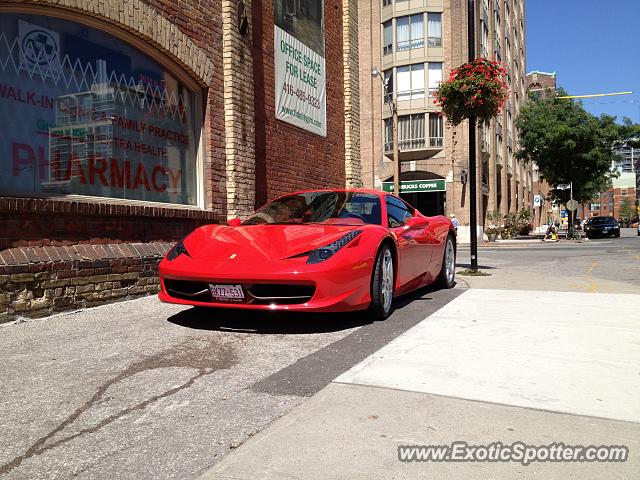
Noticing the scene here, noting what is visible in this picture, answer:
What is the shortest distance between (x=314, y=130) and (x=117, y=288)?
22.5ft


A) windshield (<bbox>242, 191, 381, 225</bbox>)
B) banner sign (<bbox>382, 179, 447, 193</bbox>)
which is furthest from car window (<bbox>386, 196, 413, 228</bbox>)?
banner sign (<bbox>382, 179, 447, 193</bbox>)

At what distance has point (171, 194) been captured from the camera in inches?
311

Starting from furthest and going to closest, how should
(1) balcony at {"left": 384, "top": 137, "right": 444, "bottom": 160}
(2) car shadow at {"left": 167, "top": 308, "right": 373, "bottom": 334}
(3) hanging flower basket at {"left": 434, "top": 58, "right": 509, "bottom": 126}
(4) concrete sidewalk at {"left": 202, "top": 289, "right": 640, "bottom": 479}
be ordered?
1. (1) balcony at {"left": 384, "top": 137, "right": 444, "bottom": 160}
2. (3) hanging flower basket at {"left": 434, "top": 58, "right": 509, "bottom": 126}
3. (2) car shadow at {"left": 167, "top": 308, "right": 373, "bottom": 334}
4. (4) concrete sidewalk at {"left": 202, "top": 289, "right": 640, "bottom": 479}

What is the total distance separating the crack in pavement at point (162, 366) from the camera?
234cm

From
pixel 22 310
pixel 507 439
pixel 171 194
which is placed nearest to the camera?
pixel 507 439

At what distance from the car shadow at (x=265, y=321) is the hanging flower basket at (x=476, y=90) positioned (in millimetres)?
5940

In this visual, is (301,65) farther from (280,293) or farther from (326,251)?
(280,293)

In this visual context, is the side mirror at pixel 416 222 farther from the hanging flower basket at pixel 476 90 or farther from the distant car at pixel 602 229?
the distant car at pixel 602 229

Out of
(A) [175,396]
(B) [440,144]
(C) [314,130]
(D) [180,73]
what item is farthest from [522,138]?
(A) [175,396]

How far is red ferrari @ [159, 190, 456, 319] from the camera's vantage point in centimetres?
426

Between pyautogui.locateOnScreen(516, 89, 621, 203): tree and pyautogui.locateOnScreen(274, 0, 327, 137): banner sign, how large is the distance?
83.0 ft

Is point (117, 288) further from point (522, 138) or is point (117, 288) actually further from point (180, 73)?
point (522, 138)

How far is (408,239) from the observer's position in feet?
18.8

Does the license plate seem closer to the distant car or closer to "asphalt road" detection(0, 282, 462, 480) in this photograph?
"asphalt road" detection(0, 282, 462, 480)
